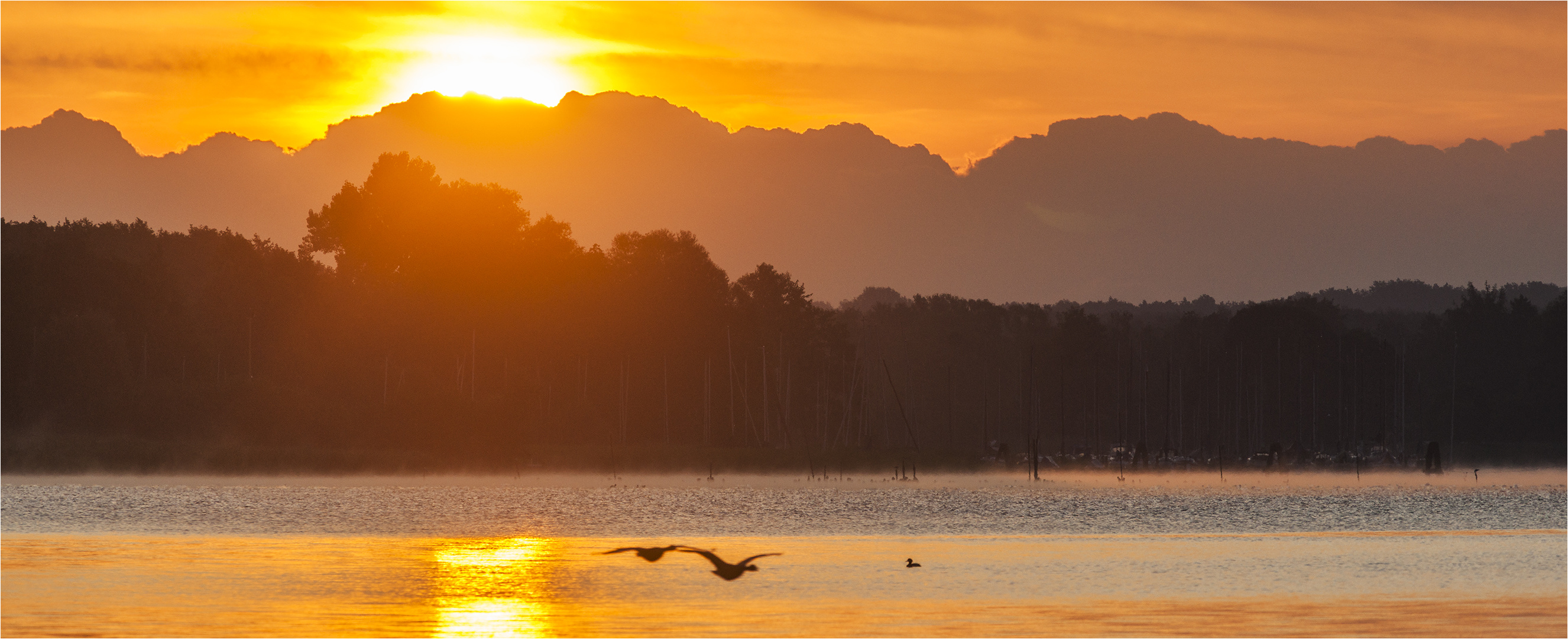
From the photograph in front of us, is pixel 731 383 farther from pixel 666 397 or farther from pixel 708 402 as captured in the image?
pixel 666 397

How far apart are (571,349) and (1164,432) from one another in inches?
2634

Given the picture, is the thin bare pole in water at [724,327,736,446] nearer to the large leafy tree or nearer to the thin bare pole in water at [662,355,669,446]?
the thin bare pole in water at [662,355,669,446]

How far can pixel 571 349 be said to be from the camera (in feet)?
371

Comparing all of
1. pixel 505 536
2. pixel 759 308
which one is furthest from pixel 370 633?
pixel 759 308

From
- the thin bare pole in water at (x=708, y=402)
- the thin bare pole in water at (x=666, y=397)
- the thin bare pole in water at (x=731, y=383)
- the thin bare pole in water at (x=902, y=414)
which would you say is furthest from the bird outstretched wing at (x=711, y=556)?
the thin bare pole in water at (x=708, y=402)

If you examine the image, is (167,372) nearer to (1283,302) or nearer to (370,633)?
(370,633)

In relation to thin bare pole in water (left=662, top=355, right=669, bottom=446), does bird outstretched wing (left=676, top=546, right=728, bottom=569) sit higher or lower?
lower

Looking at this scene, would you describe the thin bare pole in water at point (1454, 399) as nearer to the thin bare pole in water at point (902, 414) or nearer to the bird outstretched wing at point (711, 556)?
the thin bare pole in water at point (902, 414)

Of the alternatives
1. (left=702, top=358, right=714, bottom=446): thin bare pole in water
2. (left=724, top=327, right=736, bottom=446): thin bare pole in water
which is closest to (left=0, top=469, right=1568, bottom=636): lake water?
(left=702, top=358, right=714, bottom=446): thin bare pole in water

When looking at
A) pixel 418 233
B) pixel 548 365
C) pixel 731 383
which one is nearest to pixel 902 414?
pixel 731 383

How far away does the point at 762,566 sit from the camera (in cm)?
4175

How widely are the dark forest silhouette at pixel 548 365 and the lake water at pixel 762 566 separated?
12.3m

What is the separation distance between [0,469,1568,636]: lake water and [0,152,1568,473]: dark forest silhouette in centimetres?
1232

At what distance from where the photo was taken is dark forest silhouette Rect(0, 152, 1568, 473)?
9100 cm
